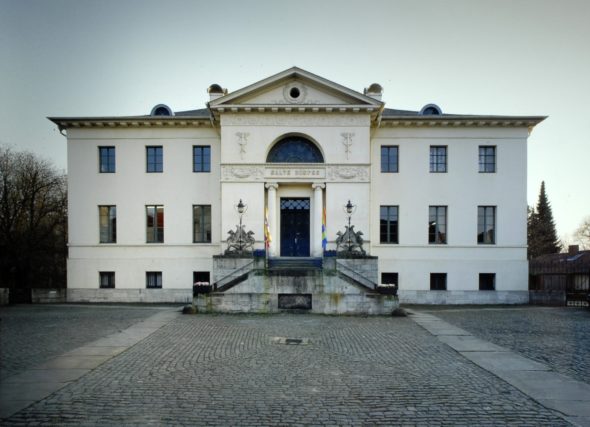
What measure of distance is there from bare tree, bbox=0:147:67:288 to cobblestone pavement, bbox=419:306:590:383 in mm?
30269

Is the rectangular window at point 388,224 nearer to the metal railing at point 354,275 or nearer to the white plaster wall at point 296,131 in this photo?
the white plaster wall at point 296,131

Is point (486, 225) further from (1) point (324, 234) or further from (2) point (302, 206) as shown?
(2) point (302, 206)

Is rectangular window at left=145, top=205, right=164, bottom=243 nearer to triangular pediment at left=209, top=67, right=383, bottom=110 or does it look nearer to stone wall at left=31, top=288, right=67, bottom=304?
stone wall at left=31, top=288, right=67, bottom=304

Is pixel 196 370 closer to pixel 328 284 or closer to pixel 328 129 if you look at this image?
pixel 328 284

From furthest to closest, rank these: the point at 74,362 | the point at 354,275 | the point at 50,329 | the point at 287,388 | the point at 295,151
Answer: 1. the point at 295,151
2. the point at 354,275
3. the point at 50,329
4. the point at 74,362
5. the point at 287,388

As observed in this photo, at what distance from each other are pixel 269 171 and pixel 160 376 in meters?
16.4

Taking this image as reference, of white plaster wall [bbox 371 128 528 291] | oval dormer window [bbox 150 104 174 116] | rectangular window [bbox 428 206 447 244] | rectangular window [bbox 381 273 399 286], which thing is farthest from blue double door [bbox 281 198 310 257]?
oval dormer window [bbox 150 104 174 116]

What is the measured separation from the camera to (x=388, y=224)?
83.1 feet

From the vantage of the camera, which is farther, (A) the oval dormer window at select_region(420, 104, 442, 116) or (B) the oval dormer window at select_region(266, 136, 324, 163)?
(A) the oval dormer window at select_region(420, 104, 442, 116)

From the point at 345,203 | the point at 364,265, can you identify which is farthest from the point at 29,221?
the point at 364,265

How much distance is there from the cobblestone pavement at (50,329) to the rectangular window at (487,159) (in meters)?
23.7

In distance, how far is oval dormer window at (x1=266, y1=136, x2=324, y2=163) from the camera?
23.8m

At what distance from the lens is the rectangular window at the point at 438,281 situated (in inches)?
984

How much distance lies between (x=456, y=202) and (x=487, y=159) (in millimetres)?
3934
